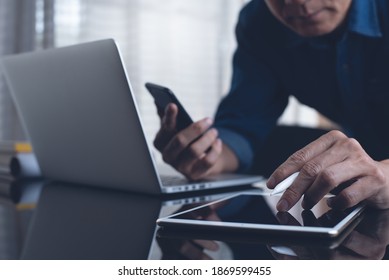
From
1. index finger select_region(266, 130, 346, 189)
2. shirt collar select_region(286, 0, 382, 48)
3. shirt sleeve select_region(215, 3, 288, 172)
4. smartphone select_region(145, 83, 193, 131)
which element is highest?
shirt collar select_region(286, 0, 382, 48)

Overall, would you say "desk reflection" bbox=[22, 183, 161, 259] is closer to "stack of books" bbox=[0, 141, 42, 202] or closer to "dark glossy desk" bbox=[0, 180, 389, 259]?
"dark glossy desk" bbox=[0, 180, 389, 259]

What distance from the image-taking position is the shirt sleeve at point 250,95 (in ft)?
3.69

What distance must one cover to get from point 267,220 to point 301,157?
0.08 metres

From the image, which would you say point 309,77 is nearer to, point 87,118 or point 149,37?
point 87,118

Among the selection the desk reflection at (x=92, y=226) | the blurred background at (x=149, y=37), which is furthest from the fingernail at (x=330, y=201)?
the blurred background at (x=149, y=37)

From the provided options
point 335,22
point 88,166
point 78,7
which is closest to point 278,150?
point 335,22

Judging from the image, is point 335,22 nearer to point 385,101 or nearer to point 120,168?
point 385,101

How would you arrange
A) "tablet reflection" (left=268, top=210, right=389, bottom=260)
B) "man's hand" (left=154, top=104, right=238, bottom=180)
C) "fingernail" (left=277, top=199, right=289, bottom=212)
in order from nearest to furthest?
"tablet reflection" (left=268, top=210, right=389, bottom=260) < "fingernail" (left=277, top=199, right=289, bottom=212) < "man's hand" (left=154, top=104, right=238, bottom=180)

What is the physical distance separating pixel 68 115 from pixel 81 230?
0.27 metres

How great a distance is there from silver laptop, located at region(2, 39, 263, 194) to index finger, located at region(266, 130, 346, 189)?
0.19 meters

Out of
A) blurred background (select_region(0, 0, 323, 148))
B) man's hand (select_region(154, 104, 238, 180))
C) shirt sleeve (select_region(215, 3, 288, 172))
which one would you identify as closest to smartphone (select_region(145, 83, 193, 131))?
man's hand (select_region(154, 104, 238, 180))

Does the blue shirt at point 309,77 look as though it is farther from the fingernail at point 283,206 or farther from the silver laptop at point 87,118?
the fingernail at point 283,206

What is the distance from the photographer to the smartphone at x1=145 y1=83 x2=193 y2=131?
67 centimetres
